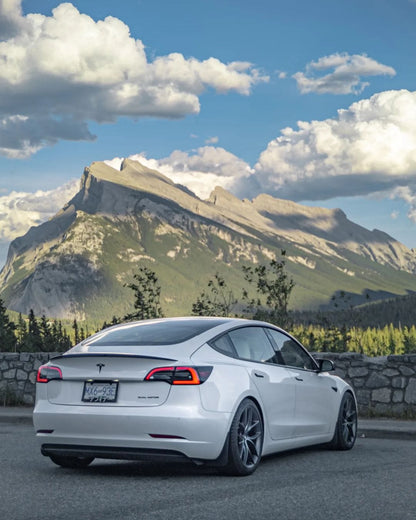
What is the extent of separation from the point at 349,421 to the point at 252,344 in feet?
8.10

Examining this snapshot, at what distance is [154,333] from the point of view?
8203 mm

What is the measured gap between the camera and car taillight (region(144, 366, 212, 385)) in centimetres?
744

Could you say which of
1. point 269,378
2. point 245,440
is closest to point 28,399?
point 269,378

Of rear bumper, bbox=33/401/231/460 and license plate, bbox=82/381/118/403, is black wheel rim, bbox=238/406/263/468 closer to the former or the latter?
rear bumper, bbox=33/401/231/460

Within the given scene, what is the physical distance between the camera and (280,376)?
8.74 m

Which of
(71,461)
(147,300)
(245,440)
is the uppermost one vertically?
(147,300)

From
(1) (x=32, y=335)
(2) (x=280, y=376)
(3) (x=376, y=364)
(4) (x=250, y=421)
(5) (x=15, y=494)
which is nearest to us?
(5) (x=15, y=494)

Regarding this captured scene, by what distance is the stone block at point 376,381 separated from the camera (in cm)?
1438

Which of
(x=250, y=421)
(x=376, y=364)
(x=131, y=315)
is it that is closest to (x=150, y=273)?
(x=131, y=315)

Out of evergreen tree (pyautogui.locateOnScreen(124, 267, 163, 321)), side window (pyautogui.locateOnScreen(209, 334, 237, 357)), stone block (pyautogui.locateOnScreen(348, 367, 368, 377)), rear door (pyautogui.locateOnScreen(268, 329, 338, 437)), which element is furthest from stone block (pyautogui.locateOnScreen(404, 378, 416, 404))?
evergreen tree (pyautogui.locateOnScreen(124, 267, 163, 321))

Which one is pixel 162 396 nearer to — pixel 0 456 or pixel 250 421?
pixel 250 421

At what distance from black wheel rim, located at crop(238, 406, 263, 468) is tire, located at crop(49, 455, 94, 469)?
1.74m

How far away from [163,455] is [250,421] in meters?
0.98

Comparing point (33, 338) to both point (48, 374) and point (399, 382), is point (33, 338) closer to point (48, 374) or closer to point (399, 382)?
point (399, 382)
